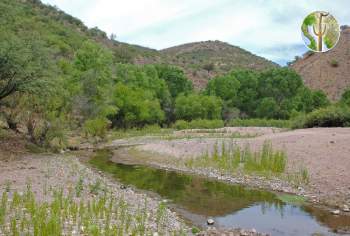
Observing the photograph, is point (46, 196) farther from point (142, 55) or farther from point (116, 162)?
point (142, 55)

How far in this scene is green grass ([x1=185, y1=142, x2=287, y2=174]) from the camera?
69.3ft

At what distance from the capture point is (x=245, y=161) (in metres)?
23.1

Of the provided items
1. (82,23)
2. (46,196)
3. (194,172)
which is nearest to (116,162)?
(194,172)

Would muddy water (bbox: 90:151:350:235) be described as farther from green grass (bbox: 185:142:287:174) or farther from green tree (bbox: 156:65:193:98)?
green tree (bbox: 156:65:193:98)

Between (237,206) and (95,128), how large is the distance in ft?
87.6

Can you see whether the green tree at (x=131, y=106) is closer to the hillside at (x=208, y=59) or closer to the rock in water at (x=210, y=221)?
the hillside at (x=208, y=59)

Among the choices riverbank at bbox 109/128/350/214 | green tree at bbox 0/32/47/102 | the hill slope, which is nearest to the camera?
riverbank at bbox 109/128/350/214

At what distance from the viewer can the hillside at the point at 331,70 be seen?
87.2 meters

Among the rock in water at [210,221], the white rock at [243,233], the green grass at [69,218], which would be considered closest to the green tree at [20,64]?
the green grass at [69,218]

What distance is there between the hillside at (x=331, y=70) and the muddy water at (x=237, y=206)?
72723mm

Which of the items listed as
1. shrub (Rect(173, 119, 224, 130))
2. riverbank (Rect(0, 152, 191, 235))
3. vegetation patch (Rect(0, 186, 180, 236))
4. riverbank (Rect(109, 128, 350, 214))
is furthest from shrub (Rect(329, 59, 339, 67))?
vegetation patch (Rect(0, 186, 180, 236))

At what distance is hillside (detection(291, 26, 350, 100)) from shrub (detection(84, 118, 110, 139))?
5974cm

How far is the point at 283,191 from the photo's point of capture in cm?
1744

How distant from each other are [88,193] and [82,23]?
313ft
